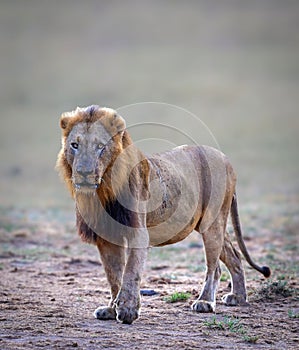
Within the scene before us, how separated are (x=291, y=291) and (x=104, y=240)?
2.10 meters

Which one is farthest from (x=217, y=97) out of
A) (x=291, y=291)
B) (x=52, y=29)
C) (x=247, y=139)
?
(x=291, y=291)

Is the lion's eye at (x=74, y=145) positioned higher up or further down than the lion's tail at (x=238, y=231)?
higher up

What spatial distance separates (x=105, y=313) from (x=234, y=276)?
5.05ft

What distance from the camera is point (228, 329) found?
20.4 feet

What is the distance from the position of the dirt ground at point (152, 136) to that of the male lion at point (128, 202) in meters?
0.29

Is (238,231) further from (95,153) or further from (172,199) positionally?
(95,153)

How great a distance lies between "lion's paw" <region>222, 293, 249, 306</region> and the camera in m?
7.38

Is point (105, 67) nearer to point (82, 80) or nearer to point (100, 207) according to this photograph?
point (82, 80)

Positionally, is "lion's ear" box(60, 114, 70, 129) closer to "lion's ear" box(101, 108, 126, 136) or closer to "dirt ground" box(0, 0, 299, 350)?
"lion's ear" box(101, 108, 126, 136)

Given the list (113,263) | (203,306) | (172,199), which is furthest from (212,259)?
(113,263)

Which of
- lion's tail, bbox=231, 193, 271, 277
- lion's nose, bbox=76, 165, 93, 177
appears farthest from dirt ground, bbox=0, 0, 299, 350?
lion's nose, bbox=76, 165, 93, 177

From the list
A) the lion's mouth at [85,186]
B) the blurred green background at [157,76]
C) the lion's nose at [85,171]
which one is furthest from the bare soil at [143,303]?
the blurred green background at [157,76]

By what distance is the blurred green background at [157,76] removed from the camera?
25.0 m

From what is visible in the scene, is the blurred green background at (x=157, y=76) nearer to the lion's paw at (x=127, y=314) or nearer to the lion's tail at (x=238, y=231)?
the lion's tail at (x=238, y=231)
